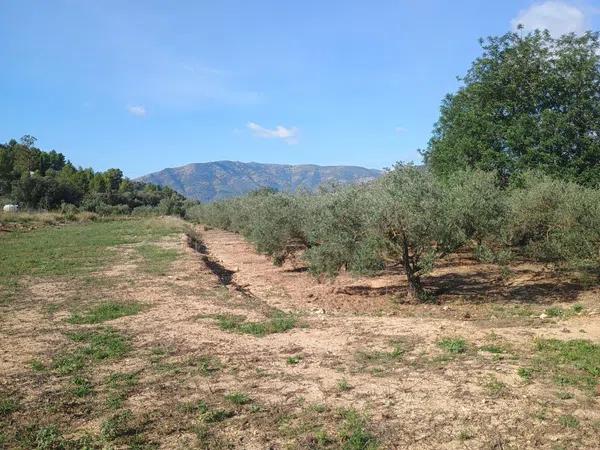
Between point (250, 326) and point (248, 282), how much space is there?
8.88 metres

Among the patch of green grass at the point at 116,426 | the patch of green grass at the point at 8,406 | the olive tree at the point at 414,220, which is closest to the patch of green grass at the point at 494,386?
the patch of green grass at the point at 116,426

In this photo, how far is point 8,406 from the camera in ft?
21.4

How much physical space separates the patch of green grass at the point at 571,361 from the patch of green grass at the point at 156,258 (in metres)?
15.2

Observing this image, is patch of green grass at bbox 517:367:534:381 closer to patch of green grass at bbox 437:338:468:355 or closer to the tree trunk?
patch of green grass at bbox 437:338:468:355

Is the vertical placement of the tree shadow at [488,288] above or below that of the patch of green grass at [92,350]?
above

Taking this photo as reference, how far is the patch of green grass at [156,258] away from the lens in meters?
20.9

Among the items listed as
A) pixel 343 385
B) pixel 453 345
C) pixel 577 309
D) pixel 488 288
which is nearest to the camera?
pixel 343 385

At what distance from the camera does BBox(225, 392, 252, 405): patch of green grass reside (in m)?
6.53

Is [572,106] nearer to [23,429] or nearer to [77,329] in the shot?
[77,329]

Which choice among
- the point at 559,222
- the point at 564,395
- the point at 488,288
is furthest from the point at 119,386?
the point at 559,222

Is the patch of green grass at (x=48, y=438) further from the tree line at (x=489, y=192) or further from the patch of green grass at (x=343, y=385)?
the tree line at (x=489, y=192)

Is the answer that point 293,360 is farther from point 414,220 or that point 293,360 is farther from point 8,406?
point 414,220

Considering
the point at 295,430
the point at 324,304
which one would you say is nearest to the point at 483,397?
the point at 295,430

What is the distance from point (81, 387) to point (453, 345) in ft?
20.7
